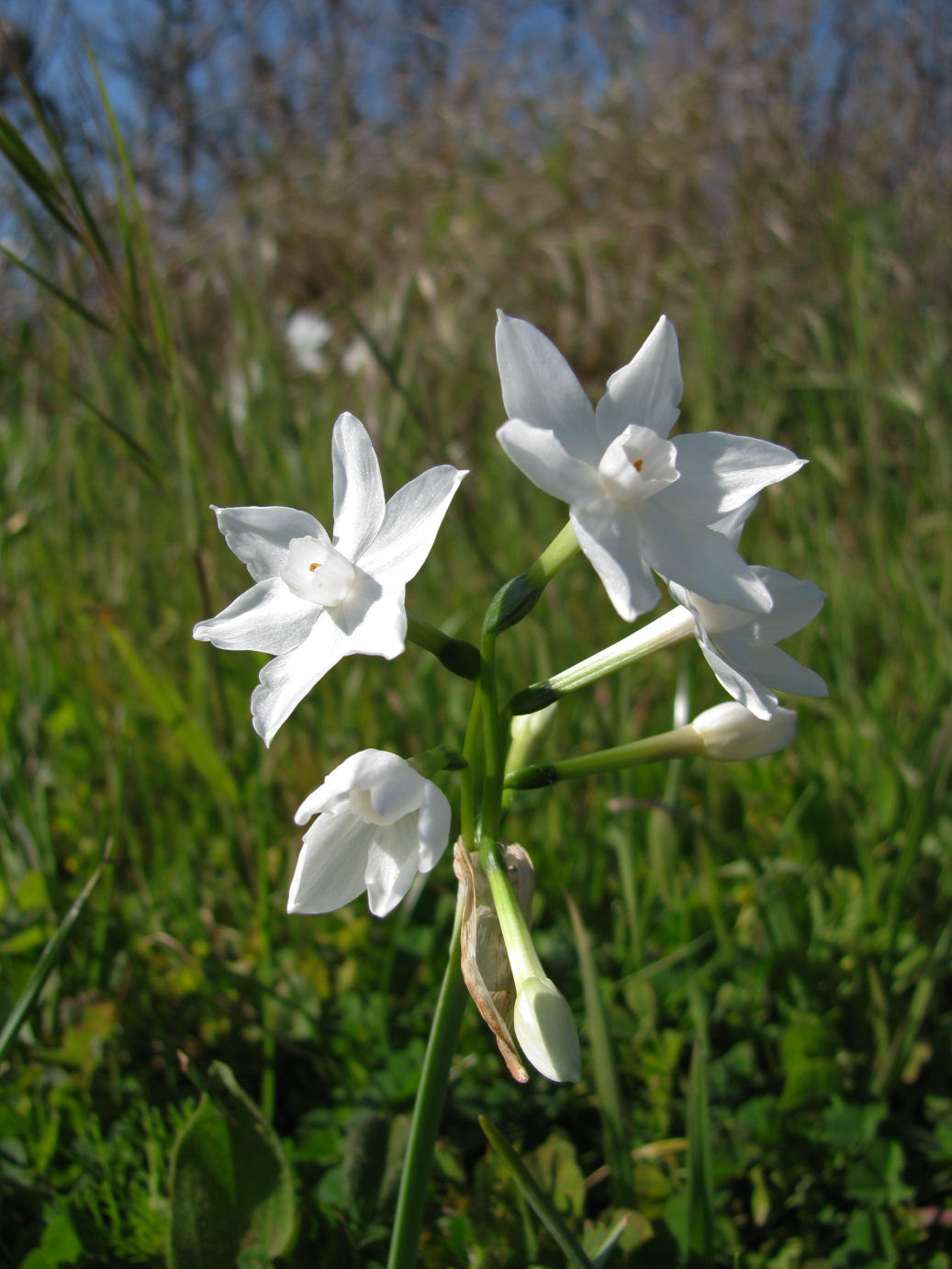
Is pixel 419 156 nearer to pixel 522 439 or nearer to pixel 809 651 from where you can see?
pixel 809 651

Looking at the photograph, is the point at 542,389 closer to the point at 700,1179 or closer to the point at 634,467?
the point at 634,467

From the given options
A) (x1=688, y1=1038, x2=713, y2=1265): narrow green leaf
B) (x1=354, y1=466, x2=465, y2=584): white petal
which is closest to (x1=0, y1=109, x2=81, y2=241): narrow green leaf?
(x1=354, y1=466, x2=465, y2=584): white petal

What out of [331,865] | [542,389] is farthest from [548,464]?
[331,865]

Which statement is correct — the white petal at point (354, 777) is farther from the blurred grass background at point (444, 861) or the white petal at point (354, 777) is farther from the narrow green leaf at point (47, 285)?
the narrow green leaf at point (47, 285)

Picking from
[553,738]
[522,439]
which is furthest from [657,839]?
[522,439]

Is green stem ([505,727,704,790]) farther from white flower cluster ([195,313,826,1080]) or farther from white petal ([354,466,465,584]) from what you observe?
white petal ([354,466,465,584])

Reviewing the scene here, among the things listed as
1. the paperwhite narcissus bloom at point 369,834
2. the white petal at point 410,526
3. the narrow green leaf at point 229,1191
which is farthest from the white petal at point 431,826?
the narrow green leaf at point 229,1191

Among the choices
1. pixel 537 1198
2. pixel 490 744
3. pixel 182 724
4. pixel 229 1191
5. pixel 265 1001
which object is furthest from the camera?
pixel 182 724
